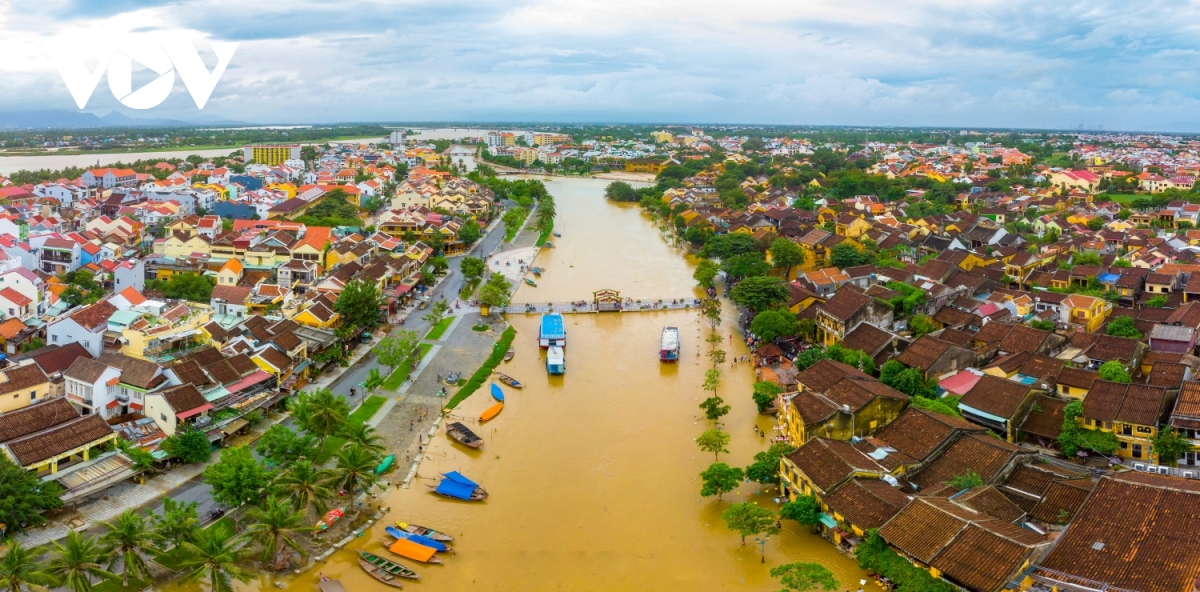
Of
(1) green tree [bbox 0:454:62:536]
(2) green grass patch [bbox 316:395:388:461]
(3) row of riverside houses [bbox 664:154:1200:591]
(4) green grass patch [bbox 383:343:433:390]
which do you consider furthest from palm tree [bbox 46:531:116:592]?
(3) row of riverside houses [bbox 664:154:1200:591]


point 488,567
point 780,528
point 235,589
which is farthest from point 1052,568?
point 235,589

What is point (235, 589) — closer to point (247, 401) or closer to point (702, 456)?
point (247, 401)

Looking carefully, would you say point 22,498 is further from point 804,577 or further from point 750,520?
point 804,577

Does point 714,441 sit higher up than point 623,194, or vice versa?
point 623,194

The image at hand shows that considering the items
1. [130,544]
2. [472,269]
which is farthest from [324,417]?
[472,269]

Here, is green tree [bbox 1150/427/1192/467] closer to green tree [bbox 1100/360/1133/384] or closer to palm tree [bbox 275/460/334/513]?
green tree [bbox 1100/360/1133/384]

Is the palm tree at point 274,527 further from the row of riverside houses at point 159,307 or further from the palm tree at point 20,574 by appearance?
the row of riverside houses at point 159,307
